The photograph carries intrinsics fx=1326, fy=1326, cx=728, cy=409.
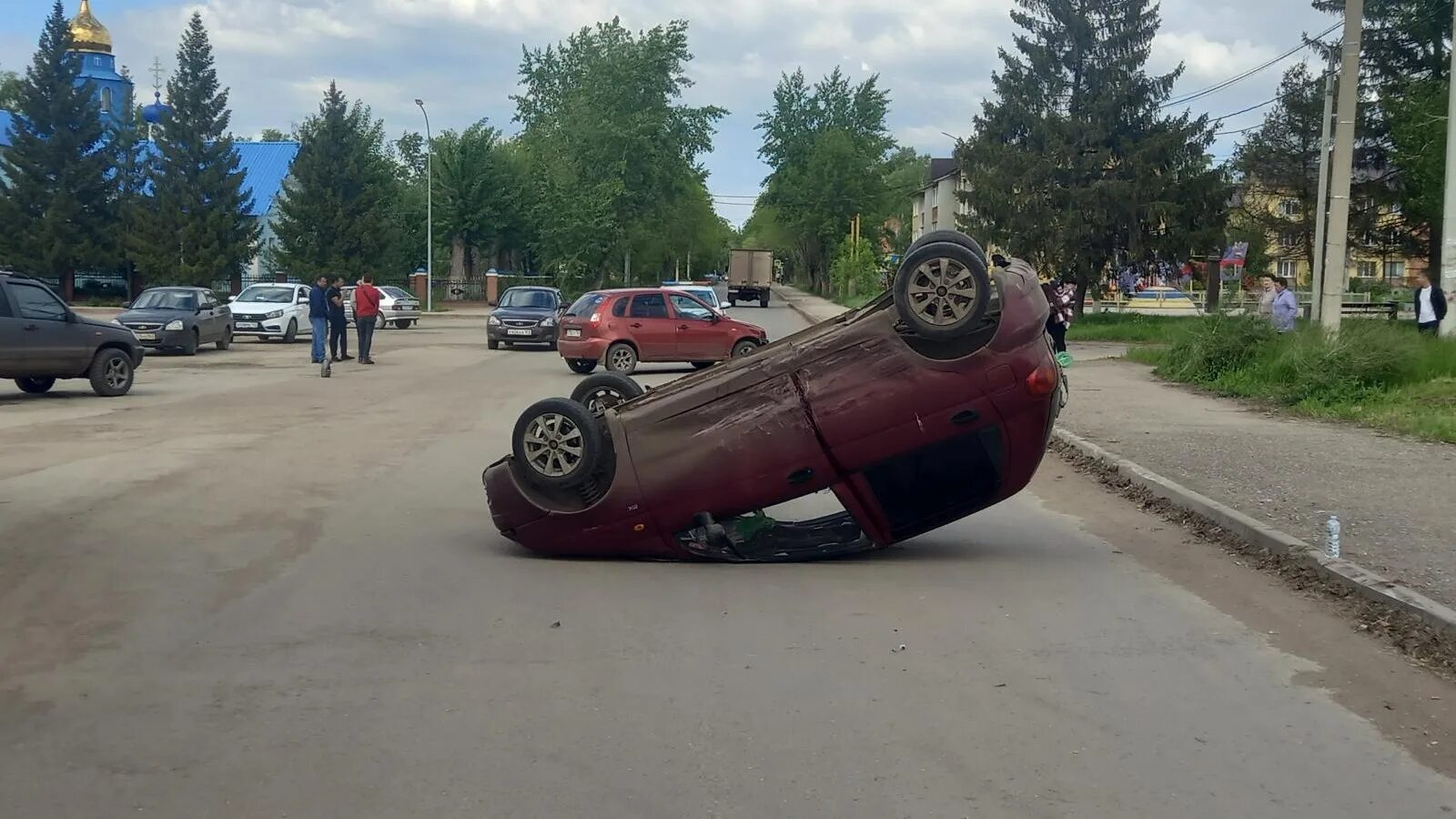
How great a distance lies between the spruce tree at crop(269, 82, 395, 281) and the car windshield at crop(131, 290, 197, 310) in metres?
33.3

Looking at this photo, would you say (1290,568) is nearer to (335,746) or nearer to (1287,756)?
(1287,756)

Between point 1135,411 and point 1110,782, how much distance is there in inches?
500

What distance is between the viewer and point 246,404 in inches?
700

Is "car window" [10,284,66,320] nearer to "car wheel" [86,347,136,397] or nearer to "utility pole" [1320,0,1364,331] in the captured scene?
"car wheel" [86,347,136,397]

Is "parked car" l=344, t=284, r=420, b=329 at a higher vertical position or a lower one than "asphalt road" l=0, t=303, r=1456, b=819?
higher

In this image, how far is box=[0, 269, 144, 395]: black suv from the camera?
1730 centimetres

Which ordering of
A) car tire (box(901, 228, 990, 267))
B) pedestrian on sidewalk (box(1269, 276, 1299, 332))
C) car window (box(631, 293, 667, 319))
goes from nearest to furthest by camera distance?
1. car tire (box(901, 228, 990, 267))
2. pedestrian on sidewalk (box(1269, 276, 1299, 332))
3. car window (box(631, 293, 667, 319))

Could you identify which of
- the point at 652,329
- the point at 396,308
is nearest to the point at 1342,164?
the point at 652,329

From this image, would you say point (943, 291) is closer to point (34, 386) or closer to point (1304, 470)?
point (1304, 470)

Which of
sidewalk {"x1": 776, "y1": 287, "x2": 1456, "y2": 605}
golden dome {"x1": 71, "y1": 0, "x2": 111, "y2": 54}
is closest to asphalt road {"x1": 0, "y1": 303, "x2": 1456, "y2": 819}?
sidewalk {"x1": 776, "y1": 287, "x2": 1456, "y2": 605}

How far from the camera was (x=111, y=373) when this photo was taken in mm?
18734

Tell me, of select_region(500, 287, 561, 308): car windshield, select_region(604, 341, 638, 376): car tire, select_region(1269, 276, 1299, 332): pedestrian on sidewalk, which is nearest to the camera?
select_region(1269, 276, 1299, 332): pedestrian on sidewalk

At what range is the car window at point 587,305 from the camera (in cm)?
2394

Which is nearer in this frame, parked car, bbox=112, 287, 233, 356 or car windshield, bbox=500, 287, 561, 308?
parked car, bbox=112, 287, 233, 356
